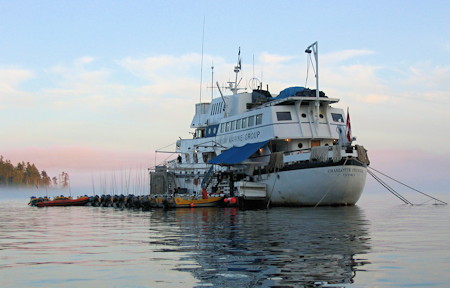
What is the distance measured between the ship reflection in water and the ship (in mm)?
15541

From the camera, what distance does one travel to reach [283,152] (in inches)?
1752

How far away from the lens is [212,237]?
839 inches

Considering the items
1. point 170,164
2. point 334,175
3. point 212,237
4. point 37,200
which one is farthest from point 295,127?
point 37,200

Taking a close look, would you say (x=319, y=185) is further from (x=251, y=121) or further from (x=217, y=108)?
(x=217, y=108)

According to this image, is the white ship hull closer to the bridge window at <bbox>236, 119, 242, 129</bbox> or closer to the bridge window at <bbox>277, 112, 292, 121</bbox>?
the bridge window at <bbox>277, 112, 292, 121</bbox>

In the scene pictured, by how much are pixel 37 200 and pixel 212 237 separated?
155 feet

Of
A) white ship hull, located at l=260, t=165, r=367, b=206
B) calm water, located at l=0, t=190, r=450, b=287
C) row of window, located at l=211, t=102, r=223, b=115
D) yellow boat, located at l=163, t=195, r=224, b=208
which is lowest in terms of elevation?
calm water, located at l=0, t=190, r=450, b=287

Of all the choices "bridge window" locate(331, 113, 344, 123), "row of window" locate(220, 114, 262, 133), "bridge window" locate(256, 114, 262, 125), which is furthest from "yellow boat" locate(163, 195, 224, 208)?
"bridge window" locate(331, 113, 344, 123)

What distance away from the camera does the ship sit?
136 feet

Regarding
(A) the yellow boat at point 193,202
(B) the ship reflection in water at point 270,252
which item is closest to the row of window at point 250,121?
(A) the yellow boat at point 193,202

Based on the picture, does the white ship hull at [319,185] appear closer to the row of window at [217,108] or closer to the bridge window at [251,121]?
the bridge window at [251,121]

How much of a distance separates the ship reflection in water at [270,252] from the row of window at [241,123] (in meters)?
22.8

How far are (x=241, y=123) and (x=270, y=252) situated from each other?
3548 centimetres

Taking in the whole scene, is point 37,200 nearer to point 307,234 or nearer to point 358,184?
point 358,184
